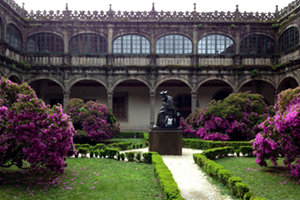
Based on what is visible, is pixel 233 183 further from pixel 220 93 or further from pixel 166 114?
pixel 220 93

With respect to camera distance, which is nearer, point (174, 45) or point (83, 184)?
point (83, 184)

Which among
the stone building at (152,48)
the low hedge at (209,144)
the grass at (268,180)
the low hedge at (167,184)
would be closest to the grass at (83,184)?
the low hedge at (167,184)

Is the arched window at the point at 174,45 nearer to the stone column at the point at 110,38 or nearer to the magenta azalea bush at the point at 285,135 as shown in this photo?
the stone column at the point at 110,38

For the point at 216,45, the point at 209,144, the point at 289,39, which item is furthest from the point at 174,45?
the point at 209,144

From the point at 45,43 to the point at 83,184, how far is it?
15.5 m

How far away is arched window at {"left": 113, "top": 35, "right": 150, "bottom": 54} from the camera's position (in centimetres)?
1972

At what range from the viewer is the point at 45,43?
1961 centimetres

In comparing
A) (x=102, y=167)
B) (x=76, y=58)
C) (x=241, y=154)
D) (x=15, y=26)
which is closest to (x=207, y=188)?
(x=102, y=167)

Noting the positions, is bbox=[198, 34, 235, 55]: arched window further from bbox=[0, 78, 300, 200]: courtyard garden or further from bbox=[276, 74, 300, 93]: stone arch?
bbox=[0, 78, 300, 200]: courtyard garden

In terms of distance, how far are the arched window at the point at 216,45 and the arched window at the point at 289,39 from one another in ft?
10.5

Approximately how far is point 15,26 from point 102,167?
13796 mm

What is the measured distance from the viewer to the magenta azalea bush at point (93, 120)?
13703mm

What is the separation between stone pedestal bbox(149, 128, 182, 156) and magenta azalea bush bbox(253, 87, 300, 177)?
367cm

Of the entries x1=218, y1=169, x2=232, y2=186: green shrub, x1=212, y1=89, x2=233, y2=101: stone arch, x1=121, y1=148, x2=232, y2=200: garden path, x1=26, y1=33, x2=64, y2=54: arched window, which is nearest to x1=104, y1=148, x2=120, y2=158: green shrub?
x1=121, y1=148, x2=232, y2=200: garden path
